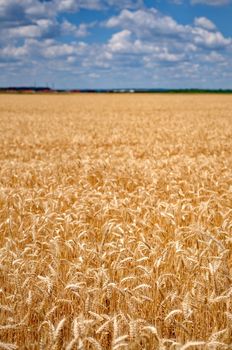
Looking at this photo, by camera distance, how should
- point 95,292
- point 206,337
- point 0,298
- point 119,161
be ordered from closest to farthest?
point 206,337 → point 95,292 → point 0,298 → point 119,161

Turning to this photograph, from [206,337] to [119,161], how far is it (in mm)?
8652

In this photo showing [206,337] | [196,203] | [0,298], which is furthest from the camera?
[196,203]

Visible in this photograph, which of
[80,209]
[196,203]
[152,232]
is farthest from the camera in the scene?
[196,203]

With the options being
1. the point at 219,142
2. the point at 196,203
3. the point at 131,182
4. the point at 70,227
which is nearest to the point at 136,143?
the point at 219,142

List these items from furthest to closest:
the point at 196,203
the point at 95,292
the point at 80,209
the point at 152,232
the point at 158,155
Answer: the point at 158,155 < the point at 196,203 < the point at 80,209 < the point at 152,232 < the point at 95,292

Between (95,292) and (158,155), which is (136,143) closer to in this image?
(158,155)

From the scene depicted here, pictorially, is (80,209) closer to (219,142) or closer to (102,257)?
(102,257)

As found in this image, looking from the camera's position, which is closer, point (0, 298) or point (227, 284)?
point (227, 284)

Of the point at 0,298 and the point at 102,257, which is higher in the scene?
the point at 102,257

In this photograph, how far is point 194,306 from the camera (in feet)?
10.1

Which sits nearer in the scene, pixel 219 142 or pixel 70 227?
pixel 70 227

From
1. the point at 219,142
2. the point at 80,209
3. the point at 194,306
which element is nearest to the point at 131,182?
the point at 80,209

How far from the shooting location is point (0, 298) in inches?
144

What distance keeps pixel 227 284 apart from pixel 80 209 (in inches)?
117
